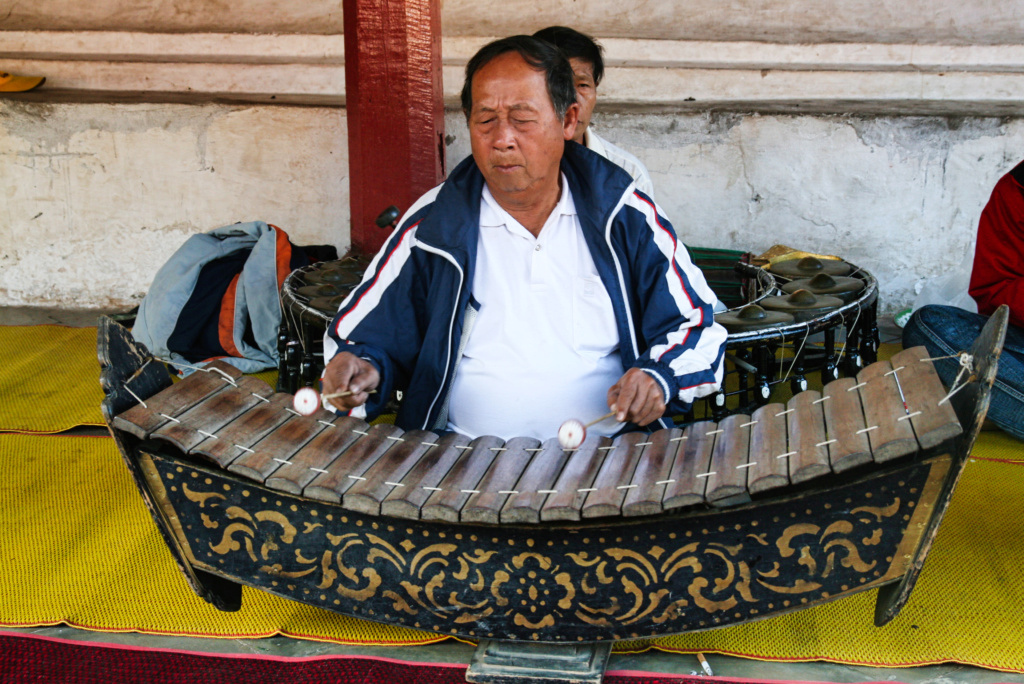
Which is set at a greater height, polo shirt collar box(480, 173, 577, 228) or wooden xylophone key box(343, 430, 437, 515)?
polo shirt collar box(480, 173, 577, 228)

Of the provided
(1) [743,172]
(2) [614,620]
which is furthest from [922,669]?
(1) [743,172]

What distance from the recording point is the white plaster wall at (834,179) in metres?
4.30

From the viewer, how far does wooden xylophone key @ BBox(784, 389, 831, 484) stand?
1.52 m

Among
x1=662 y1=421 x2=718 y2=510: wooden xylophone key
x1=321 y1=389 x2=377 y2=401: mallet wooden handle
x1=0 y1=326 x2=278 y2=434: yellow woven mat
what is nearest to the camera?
x1=662 y1=421 x2=718 y2=510: wooden xylophone key

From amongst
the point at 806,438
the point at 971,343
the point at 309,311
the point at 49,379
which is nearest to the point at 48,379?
the point at 49,379

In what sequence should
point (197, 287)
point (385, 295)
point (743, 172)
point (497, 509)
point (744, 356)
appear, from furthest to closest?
point (743, 172)
point (197, 287)
point (744, 356)
point (385, 295)
point (497, 509)

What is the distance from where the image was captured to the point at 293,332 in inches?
132

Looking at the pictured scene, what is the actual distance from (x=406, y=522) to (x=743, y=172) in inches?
129

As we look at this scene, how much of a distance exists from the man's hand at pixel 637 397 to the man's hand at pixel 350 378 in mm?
549

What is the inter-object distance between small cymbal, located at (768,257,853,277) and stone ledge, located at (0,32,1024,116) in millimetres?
1176

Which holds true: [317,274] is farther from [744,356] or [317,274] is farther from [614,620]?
[614,620]

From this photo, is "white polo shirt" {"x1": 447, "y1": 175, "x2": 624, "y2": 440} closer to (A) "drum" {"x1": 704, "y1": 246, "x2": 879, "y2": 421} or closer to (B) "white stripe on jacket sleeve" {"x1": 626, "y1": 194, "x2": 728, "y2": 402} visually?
→ (B) "white stripe on jacket sleeve" {"x1": 626, "y1": 194, "x2": 728, "y2": 402}

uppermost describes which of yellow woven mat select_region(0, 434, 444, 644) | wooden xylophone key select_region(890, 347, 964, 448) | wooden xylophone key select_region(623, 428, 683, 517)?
wooden xylophone key select_region(890, 347, 964, 448)

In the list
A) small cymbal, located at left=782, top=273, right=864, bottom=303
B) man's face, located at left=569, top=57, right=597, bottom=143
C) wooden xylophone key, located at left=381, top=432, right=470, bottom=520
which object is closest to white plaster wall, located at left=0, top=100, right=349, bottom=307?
man's face, located at left=569, top=57, right=597, bottom=143
